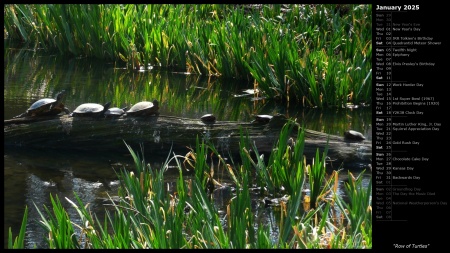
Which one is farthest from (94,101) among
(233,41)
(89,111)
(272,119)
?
(272,119)

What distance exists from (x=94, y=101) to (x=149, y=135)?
7.93 ft

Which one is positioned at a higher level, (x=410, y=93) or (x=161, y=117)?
(x=410, y=93)

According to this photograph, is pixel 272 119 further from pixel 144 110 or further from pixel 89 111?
pixel 89 111

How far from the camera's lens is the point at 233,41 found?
10195mm

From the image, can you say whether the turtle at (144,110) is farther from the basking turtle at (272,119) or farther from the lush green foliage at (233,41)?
the lush green foliage at (233,41)

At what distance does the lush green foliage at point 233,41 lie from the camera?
29.4 ft

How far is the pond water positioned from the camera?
239 inches

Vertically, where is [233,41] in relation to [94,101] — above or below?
above

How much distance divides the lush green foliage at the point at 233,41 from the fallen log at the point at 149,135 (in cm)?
194

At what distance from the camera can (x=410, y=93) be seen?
4602mm

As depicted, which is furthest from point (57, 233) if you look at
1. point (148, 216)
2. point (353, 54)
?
point (353, 54)
